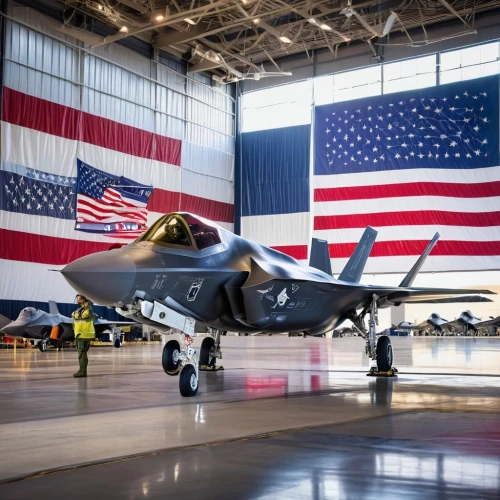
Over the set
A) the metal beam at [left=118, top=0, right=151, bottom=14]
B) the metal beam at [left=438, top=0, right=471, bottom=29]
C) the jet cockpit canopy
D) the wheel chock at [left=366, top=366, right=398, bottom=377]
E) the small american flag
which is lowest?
the wheel chock at [left=366, top=366, right=398, bottom=377]

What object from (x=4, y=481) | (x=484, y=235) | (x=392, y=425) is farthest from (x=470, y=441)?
(x=484, y=235)

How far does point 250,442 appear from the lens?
521 centimetres

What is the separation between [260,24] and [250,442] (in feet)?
113

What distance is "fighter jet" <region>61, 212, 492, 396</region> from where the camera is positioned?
856 centimetres

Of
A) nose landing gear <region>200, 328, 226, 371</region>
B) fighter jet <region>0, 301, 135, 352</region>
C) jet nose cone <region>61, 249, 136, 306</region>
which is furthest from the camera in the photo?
fighter jet <region>0, 301, 135, 352</region>

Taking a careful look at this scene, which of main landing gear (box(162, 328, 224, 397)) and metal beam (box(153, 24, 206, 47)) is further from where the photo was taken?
metal beam (box(153, 24, 206, 47))

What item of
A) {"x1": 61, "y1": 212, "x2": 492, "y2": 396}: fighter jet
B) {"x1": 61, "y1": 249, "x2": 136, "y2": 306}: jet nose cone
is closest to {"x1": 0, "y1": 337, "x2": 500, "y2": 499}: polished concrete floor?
{"x1": 61, "y1": 212, "x2": 492, "y2": 396}: fighter jet

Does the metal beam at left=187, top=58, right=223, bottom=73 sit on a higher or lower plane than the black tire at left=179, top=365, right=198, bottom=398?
higher

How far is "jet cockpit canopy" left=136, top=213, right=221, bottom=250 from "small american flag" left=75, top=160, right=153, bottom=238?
26.6 m

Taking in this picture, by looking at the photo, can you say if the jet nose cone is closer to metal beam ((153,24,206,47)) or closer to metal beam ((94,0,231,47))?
metal beam ((94,0,231,47))

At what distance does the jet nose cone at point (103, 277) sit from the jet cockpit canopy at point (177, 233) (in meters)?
0.88

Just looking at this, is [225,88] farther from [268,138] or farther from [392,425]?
[392,425]

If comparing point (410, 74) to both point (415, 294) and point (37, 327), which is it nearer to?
point (37, 327)

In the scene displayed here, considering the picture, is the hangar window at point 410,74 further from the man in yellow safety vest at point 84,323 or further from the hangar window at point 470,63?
the man in yellow safety vest at point 84,323
